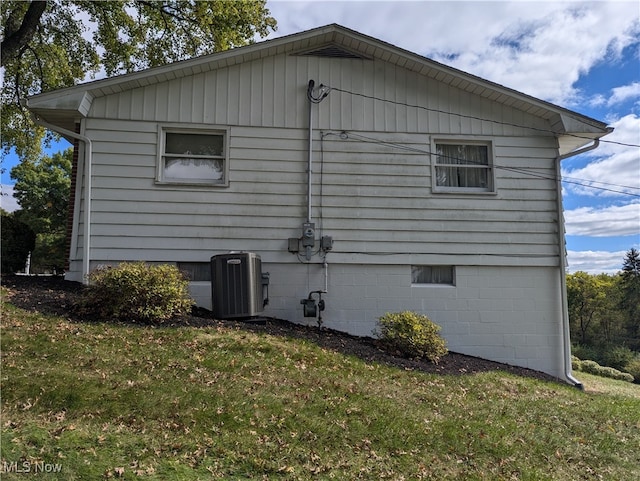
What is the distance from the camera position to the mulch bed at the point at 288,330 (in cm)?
627

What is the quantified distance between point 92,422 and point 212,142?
5725 millimetres

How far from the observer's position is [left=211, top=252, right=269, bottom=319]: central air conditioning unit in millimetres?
6863

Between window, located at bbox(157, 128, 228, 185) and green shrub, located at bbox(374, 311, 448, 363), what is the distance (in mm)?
3837

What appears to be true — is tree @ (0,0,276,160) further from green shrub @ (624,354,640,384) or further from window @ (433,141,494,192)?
green shrub @ (624,354,640,384)

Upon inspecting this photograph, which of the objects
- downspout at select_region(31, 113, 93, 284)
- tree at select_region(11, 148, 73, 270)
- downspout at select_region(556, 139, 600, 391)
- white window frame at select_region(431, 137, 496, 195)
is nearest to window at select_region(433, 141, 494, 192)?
white window frame at select_region(431, 137, 496, 195)

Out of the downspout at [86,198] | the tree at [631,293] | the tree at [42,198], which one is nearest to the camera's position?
the downspout at [86,198]

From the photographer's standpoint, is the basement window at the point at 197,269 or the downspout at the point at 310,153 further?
the downspout at the point at 310,153

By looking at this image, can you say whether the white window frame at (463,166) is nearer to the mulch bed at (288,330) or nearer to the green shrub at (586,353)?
the mulch bed at (288,330)

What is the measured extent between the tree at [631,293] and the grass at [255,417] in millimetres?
18541

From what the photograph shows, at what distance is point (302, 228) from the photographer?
8094 mm

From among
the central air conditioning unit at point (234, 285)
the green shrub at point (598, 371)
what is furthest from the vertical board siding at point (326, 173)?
the green shrub at point (598, 371)

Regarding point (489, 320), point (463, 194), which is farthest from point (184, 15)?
point (489, 320)

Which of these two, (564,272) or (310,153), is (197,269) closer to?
(310,153)

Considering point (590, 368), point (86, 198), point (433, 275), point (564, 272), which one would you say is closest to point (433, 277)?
point (433, 275)
